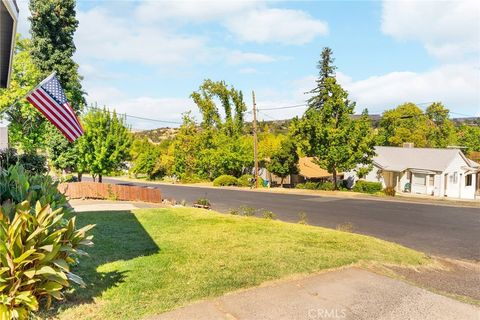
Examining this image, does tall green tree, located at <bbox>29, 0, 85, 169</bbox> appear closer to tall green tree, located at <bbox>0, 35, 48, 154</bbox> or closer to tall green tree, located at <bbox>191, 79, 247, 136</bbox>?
tall green tree, located at <bbox>0, 35, 48, 154</bbox>

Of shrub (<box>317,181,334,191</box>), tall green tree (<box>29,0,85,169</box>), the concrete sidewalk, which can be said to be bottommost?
shrub (<box>317,181,334,191</box>)

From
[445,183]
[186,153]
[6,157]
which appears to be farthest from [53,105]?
[186,153]

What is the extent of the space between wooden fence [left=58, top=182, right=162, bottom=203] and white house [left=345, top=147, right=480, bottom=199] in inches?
1029

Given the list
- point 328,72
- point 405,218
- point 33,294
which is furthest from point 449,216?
point 328,72

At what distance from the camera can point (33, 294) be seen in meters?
5.48

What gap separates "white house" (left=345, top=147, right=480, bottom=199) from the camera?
3762 centimetres

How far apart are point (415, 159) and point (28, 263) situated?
1643 inches

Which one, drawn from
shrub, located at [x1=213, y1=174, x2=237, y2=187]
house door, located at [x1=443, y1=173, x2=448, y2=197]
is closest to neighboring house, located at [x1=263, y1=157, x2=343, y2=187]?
shrub, located at [x1=213, y1=174, x2=237, y2=187]

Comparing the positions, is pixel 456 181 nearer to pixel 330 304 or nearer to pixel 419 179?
pixel 419 179

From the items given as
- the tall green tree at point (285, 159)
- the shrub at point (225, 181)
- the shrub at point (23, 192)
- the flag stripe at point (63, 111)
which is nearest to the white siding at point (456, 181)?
the tall green tree at point (285, 159)

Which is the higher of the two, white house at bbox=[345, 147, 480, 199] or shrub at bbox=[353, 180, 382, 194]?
white house at bbox=[345, 147, 480, 199]

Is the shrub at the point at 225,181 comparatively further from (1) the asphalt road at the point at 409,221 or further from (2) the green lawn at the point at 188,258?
(2) the green lawn at the point at 188,258

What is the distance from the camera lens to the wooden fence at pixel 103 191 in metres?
21.9

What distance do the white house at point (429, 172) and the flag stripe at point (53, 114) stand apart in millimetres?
34364
